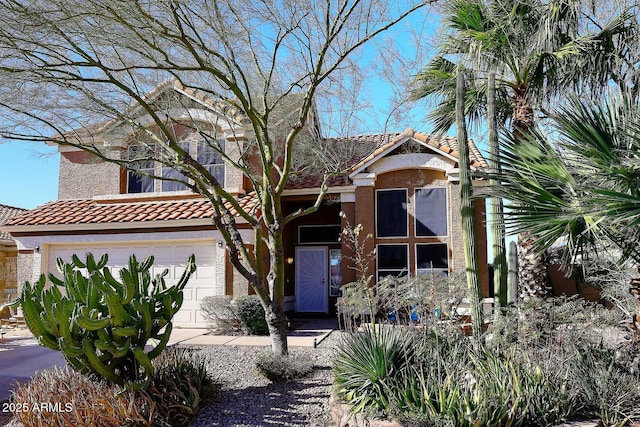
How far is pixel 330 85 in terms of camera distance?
32.8 feet

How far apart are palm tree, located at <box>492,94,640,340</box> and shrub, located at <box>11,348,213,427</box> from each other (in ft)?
16.0

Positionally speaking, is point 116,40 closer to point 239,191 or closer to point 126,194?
point 239,191

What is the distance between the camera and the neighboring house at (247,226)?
14.5 meters

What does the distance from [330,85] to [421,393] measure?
6577 millimetres

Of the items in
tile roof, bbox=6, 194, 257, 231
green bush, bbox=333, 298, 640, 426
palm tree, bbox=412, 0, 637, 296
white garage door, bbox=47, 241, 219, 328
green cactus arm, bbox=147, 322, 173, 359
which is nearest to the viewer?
green bush, bbox=333, 298, 640, 426

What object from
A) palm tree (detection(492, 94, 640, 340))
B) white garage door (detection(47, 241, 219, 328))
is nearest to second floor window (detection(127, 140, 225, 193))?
white garage door (detection(47, 241, 219, 328))

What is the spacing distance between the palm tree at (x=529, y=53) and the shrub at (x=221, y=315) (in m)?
7.32

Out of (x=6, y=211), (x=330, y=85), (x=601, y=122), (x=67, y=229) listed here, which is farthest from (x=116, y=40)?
(x=6, y=211)

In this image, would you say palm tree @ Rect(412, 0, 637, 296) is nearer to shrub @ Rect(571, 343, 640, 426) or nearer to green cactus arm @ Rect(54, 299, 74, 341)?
shrub @ Rect(571, 343, 640, 426)

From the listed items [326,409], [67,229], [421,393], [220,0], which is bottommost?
[326,409]

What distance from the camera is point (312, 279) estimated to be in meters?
17.4

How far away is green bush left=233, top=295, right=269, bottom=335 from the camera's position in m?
12.6

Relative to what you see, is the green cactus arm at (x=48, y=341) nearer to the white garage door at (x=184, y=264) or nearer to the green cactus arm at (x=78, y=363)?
the green cactus arm at (x=78, y=363)

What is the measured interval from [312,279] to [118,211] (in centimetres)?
695
